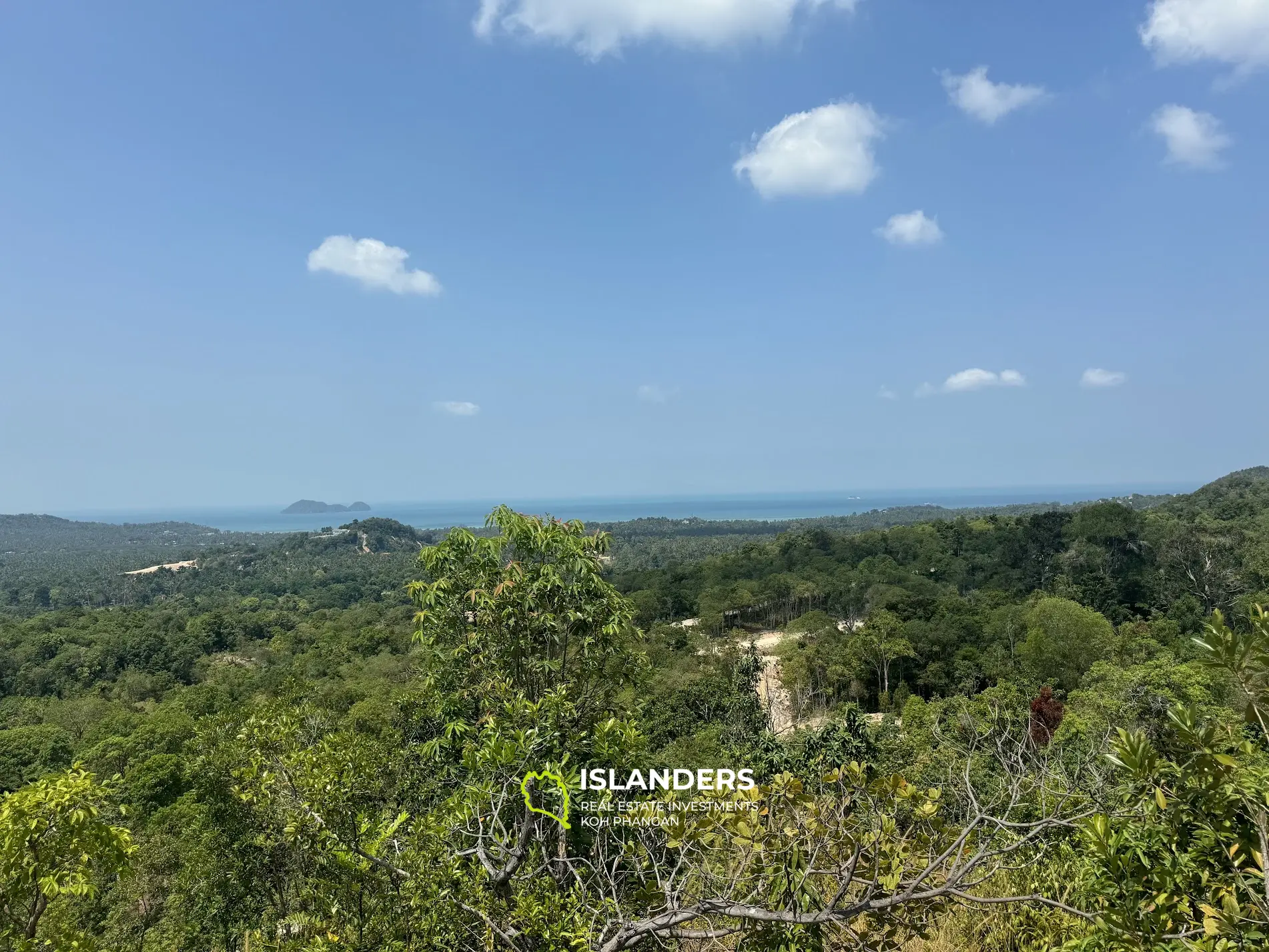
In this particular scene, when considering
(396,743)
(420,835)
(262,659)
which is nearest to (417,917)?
(420,835)

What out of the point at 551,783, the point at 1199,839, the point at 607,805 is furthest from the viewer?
the point at 551,783

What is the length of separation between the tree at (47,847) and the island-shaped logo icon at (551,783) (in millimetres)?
1766

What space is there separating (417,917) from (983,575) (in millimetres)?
53427

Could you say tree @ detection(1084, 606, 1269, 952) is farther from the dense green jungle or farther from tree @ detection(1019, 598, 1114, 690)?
tree @ detection(1019, 598, 1114, 690)

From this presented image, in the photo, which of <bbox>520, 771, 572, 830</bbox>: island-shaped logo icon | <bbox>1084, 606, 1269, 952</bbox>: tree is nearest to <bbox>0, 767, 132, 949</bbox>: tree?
<bbox>520, 771, 572, 830</bbox>: island-shaped logo icon

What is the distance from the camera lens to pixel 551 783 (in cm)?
326

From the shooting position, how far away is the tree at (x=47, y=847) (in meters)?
2.60

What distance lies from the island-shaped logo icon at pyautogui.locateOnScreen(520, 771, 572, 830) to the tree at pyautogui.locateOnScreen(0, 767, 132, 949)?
5.79ft

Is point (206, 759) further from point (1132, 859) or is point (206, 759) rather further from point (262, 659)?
point (262, 659)

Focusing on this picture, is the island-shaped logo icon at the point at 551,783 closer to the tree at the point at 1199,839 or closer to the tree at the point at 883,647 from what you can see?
the tree at the point at 1199,839

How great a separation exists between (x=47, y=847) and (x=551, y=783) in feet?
7.27

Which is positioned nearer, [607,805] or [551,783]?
[607,805]

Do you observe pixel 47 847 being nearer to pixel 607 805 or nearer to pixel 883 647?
pixel 607 805

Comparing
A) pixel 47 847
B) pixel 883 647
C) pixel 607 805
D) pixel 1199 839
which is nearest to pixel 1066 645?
pixel 883 647
